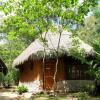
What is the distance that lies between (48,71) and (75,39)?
3.44 metres

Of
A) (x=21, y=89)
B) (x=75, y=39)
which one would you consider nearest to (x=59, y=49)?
(x=75, y=39)

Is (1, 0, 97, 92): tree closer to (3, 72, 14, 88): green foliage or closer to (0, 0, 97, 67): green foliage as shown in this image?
(0, 0, 97, 67): green foliage

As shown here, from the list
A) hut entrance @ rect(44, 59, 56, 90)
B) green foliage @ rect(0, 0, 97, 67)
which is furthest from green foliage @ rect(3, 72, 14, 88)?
green foliage @ rect(0, 0, 97, 67)

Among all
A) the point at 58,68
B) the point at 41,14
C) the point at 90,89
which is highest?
the point at 41,14

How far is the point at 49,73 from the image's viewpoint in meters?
20.2

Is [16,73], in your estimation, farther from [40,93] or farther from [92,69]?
[92,69]

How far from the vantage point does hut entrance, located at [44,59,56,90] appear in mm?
19889

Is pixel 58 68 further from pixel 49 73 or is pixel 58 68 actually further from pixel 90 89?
pixel 90 89

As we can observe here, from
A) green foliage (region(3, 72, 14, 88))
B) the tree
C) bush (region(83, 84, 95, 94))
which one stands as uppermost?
the tree

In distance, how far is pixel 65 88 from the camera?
1939cm

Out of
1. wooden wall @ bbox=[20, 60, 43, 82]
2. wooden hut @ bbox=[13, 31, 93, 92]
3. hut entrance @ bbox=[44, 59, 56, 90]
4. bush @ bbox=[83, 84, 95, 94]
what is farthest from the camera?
wooden wall @ bbox=[20, 60, 43, 82]

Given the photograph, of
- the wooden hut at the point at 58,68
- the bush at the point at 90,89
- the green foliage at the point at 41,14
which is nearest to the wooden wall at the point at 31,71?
the wooden hut at the point at 58,68

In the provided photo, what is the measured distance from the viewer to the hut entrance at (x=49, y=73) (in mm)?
19889

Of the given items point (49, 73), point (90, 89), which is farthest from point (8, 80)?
point (90, 89)
